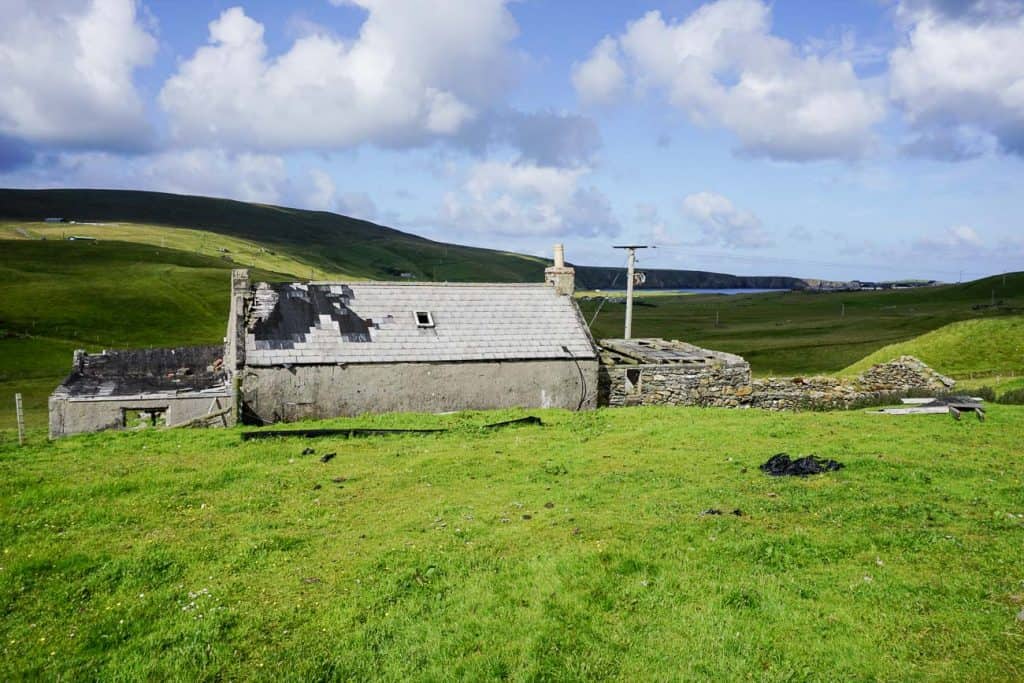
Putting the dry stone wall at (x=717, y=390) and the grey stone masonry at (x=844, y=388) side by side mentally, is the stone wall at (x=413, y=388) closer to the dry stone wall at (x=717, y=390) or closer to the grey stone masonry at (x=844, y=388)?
the dry stone wall at (x=717, y=390)

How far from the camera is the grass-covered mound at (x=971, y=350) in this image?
140 ft

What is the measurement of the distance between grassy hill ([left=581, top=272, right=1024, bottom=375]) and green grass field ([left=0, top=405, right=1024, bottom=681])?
3761 cm

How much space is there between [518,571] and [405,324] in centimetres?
2125

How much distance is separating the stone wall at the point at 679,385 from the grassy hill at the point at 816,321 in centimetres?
2051

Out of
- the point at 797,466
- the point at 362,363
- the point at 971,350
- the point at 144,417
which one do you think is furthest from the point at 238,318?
the point at 971,350

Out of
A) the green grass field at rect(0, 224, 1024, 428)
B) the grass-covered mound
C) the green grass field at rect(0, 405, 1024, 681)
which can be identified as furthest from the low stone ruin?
the green grass field at rect(0, 224, 1024, 428)

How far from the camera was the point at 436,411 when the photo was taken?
2958 centimetres

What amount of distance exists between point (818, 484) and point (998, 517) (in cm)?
342

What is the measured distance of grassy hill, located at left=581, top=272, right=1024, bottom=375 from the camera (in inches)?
2564

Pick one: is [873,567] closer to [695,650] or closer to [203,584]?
[695,650]

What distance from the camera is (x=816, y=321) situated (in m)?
113

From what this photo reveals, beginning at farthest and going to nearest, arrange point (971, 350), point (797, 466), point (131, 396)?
1. point (971, 350)
2. point (131, 396)
3. point (797, 466)

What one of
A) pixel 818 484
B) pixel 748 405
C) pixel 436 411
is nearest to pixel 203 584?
pixel 818 484

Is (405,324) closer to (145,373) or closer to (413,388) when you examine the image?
(413,388)
